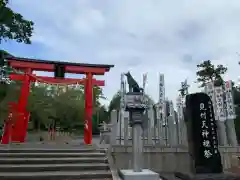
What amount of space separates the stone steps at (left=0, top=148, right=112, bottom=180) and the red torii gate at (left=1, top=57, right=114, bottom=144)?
3237mm

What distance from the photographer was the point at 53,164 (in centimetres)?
625

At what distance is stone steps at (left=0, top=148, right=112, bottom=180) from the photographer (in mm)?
5562

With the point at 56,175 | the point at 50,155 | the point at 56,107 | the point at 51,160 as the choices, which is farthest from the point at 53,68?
the point at 56,107

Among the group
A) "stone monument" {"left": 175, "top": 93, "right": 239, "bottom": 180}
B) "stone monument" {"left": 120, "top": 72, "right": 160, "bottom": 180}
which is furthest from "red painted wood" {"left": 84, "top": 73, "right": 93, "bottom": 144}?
"stone monument" {"left": 175, "top": 93, "right": 239, "bottom": 180}

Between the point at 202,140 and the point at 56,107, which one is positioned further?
the point at 56,107

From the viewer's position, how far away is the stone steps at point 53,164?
18.2 feet

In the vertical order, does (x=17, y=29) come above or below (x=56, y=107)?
above

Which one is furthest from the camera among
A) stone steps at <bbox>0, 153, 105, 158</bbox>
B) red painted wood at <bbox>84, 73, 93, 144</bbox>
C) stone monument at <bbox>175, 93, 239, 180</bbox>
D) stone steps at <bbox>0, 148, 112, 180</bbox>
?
red painted wood at <bbox>84, 73, 93, 144</bbox>

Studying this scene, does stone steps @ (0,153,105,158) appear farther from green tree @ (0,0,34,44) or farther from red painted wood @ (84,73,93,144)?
green tree @ (0,0,34,44)

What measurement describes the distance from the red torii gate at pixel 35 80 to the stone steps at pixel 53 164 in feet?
10.6

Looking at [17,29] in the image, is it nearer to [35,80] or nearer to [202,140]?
[35,80]

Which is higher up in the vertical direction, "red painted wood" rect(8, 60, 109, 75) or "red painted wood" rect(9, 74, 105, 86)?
"red painted wood" rect(8, 60, 109, 75)

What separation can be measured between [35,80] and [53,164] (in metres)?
5.86

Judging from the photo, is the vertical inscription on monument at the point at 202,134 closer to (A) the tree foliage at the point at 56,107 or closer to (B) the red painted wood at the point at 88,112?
(B) the red painted wood at the point at 88,112
